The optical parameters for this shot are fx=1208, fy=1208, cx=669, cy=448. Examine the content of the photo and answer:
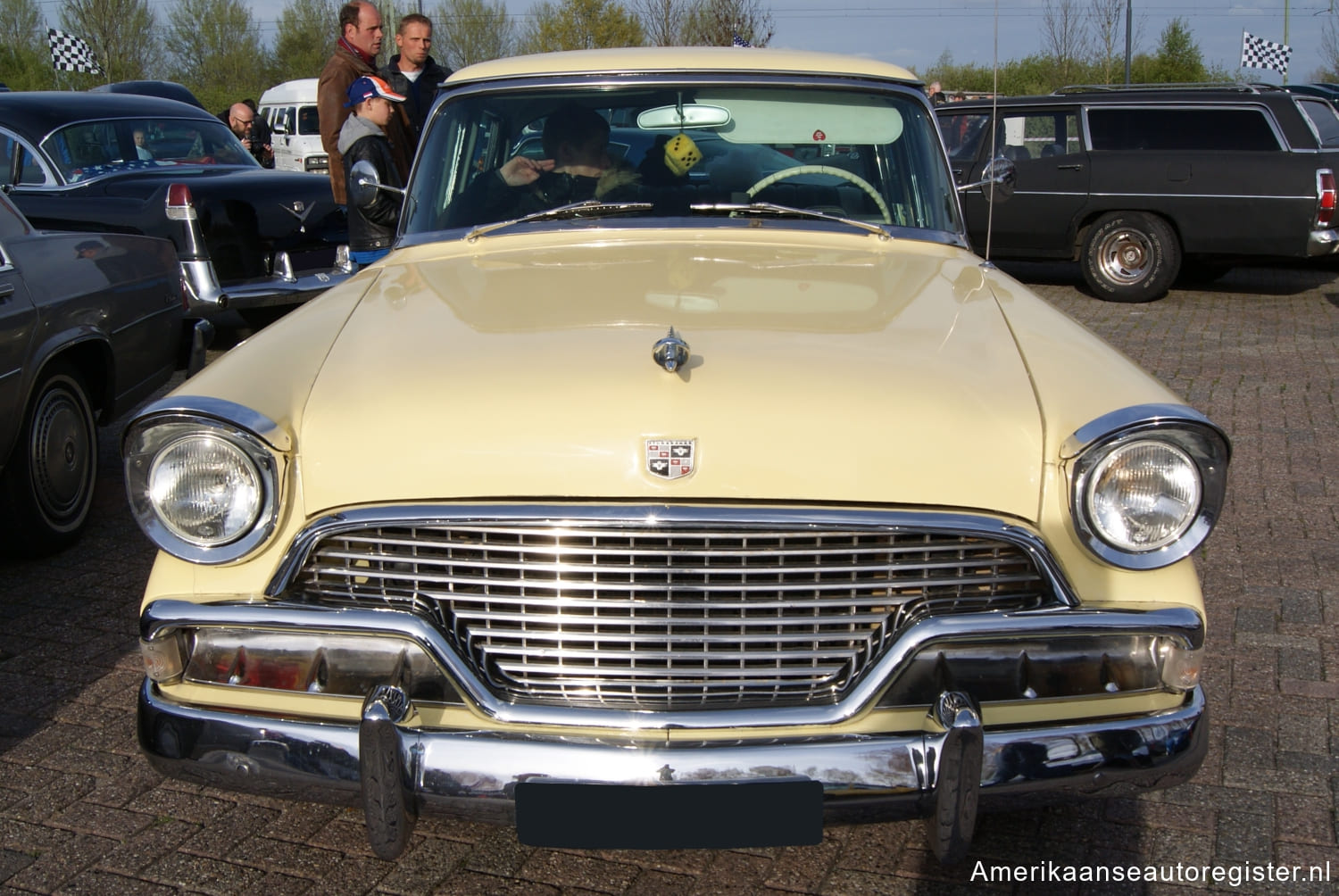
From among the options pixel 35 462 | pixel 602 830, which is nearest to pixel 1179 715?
pixel 602 830

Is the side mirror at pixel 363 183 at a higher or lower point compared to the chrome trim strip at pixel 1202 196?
higher

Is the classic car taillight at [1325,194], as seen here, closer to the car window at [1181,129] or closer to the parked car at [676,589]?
the car window at [1181,129]

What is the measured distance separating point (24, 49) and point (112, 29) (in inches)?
136

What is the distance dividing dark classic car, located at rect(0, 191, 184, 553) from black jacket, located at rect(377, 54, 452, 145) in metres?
1.85

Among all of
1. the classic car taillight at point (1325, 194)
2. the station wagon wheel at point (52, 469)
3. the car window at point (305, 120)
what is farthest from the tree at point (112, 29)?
the station wagon wheel at point (52, 469)

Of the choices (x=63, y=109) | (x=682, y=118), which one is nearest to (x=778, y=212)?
(x=682, y=118)

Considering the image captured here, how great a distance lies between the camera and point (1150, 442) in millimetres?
2174

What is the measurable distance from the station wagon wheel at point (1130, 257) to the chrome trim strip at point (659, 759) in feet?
30.1

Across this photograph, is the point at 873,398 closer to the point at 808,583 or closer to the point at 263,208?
the point at 808,583

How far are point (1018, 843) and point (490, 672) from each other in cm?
132

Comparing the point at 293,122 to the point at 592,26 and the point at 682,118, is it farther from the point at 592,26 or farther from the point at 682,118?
the point at 682,118

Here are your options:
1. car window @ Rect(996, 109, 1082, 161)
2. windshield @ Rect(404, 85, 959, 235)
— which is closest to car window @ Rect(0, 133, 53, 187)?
windshield @ Rect(404, 85, 959, 235)

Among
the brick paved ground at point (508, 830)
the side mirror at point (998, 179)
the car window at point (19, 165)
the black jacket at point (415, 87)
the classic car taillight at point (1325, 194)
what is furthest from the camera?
the classic car taillight at point (1325, 194)

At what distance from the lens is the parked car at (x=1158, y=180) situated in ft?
33.0
